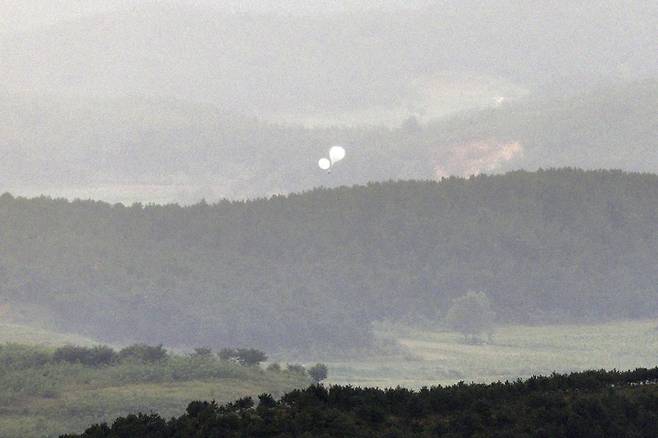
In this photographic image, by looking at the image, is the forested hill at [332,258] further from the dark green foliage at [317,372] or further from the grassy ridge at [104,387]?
the grassy ridge at [104,387]

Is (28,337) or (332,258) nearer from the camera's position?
(28,337)

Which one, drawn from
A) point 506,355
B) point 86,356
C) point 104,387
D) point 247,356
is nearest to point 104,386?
point 104,387

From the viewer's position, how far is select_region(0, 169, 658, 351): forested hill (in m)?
160

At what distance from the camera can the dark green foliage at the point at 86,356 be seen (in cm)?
7319

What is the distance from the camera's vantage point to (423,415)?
20375mm

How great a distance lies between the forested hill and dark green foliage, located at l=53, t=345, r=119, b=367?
260ft

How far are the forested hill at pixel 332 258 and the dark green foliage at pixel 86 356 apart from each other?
7912cm

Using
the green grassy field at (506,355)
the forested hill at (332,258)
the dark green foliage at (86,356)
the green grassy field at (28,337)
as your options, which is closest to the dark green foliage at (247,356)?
the dark green foliage at (86,356)

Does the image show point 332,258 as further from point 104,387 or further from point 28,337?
point 104,387

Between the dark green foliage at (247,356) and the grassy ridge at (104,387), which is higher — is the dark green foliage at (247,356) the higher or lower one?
the higher one

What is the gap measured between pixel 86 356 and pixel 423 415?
188ft

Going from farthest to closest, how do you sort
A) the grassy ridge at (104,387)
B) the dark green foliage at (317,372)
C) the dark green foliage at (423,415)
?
the dark green foliage at (317,372) → the grassy ridge at (104,387) → the dark green foliage at (423,415)

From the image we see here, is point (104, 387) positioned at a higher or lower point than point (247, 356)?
lower

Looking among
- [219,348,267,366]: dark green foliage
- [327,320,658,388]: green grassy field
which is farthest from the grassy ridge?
[327,320,658,388]: green grassy field
